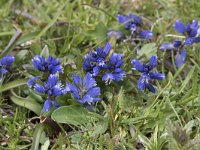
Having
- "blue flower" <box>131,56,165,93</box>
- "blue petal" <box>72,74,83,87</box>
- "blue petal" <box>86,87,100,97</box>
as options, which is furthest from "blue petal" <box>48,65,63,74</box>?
"blue flower" <box>131,56,165,93</box>

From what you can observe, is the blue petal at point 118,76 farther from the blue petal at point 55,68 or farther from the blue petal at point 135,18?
the blue petal at point 135,18

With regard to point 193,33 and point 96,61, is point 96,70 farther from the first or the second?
point 193,33

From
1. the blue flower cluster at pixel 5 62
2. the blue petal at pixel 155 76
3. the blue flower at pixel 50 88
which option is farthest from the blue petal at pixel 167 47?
the blue flower cluster at pixel 5 62

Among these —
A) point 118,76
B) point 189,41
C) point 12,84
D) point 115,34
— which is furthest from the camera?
point 115,34

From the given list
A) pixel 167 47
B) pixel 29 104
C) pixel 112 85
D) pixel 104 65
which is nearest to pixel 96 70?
pixel 104 65

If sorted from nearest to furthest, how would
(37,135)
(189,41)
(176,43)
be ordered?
(37,135), (189,41), (176,43)

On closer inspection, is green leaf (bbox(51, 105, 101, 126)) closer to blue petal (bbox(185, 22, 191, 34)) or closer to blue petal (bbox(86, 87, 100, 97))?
blue petal (bbox(86, 87, 100, 97))

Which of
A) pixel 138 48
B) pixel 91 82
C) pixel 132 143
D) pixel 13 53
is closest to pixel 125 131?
pixel 132 143
